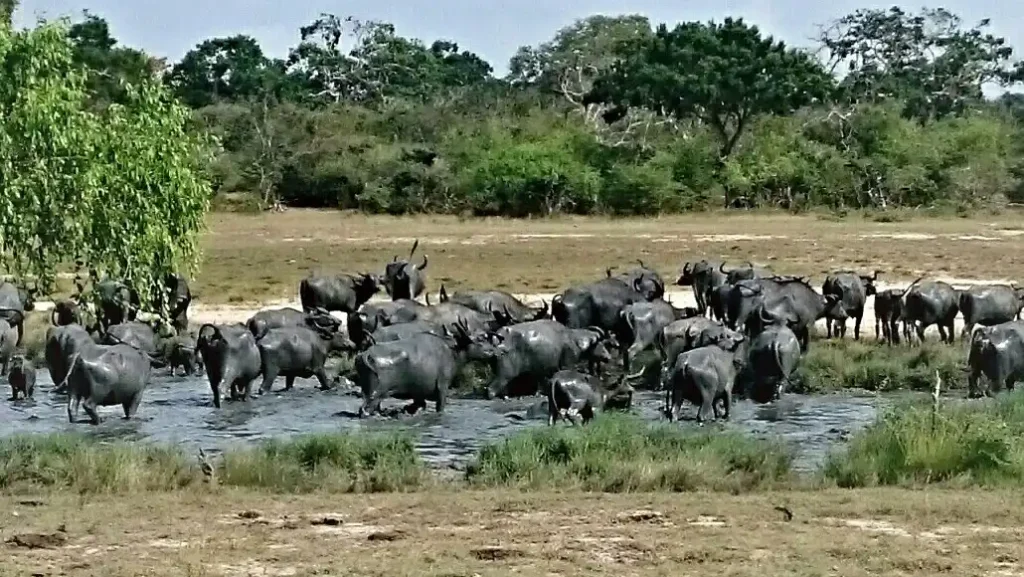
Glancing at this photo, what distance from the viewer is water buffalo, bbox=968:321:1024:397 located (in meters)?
15.6

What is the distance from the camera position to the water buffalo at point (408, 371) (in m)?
15.2

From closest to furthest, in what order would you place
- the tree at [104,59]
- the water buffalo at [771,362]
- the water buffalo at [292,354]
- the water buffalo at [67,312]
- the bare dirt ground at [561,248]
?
1. the water buffalo at [771,362]
2. the water buffalo at [292,354]
3. the water buffalo at [67,312]
4. the bare dirt ground at [561,248]
5. the tree at [104,59]

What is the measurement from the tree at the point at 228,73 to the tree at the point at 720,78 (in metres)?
21.1

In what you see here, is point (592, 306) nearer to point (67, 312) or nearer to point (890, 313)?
point (890, 313)

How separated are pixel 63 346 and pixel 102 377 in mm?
1848

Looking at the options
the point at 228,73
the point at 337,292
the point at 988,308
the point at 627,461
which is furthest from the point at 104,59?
the point at 627,461

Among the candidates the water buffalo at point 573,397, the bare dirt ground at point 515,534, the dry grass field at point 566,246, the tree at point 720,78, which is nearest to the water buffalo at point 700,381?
the water buffalo at point 573,397

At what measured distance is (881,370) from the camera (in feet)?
58.6

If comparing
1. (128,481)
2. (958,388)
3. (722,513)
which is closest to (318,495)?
(128,481)

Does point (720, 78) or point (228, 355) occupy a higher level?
point (720, 78)

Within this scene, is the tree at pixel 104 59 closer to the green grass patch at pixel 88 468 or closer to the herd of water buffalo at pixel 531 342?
the herd of water buffalo at pixel 531 342

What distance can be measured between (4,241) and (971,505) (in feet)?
30.3

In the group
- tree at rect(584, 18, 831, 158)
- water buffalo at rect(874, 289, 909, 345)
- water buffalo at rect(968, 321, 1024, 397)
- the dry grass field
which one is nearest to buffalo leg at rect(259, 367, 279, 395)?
water buffalo at rect(968, 321, 1024, 397)

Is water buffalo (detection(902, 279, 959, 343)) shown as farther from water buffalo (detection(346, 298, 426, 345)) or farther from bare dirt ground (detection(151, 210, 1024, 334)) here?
water buffalo (detection(346, 298, 426, 345))
